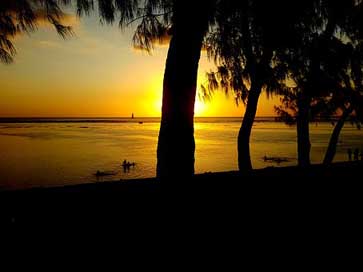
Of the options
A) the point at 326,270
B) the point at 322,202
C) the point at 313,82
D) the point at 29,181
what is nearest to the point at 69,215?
the point at 326,270

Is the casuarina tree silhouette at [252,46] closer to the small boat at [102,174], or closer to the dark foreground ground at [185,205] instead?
the dark foreground ground at [185,205]

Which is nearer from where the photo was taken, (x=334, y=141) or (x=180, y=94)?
(x=180, y=94)

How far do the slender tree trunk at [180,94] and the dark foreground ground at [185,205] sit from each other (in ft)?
1.01

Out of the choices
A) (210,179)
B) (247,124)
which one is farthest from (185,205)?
(247,124)

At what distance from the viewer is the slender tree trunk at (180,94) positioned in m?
3.97

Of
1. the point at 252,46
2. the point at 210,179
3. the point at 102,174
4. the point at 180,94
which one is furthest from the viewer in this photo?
the point at 102,174

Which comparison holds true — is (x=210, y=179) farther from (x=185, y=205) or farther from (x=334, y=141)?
(x=334, y=141)

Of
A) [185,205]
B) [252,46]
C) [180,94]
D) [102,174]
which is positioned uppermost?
[252,46]

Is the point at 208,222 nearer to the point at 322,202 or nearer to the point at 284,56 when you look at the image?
the point at 322,202

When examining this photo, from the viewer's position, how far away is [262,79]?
7461 mm

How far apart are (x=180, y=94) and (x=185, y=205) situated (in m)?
1.49

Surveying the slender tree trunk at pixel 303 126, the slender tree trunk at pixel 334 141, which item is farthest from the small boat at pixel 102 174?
the slender tree trunk at pixel 303 126

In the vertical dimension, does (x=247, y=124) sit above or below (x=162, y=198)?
above

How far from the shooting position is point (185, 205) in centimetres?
378
